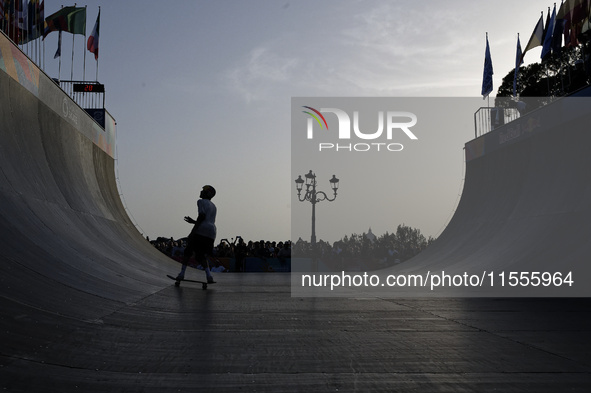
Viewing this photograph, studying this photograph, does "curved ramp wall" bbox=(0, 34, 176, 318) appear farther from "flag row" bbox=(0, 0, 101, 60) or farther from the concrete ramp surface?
"flag row" bbox=(0, 0, 101, 60)

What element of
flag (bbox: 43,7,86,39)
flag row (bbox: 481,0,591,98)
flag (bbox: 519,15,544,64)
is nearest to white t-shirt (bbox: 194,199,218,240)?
flag row (bbox: 481,0,591,98)

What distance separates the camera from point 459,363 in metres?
3.72

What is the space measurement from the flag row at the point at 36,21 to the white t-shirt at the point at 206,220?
11.5m

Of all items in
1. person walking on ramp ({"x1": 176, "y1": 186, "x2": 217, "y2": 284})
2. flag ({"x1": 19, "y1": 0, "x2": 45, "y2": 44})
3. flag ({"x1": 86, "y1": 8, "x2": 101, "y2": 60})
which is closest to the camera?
person walking on ramp ({"x1": 176, "y1": 186, "x2": 217, "y2": 284})

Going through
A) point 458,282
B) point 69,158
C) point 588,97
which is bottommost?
point 458,282

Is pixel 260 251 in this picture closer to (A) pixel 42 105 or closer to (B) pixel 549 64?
(A) pixel 42 105

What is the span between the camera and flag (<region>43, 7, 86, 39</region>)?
24109 millimetres

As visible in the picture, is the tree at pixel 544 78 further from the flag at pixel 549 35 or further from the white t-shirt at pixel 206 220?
the white t-shirt at pixel 206 220

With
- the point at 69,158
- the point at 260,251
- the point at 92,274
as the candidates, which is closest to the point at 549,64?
the point at 260,251

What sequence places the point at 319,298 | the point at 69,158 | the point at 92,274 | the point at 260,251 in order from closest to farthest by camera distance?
1. the point at 92,274
2. the point at 319,298
3. the point at 69,158
4. the point at 260,251

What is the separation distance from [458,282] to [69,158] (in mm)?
9736

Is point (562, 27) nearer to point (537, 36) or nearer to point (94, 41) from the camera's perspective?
point (537, 36)

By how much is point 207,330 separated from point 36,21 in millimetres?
19334

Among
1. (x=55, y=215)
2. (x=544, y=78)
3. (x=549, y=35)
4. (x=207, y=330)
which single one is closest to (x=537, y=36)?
(x=549, y=35)
